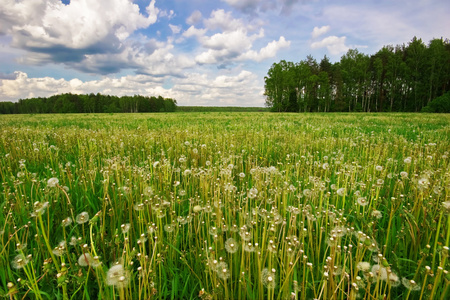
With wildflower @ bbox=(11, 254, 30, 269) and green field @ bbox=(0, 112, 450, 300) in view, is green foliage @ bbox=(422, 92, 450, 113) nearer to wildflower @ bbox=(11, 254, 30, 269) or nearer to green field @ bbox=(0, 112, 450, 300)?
green field @ bbox=(0, 112, 450, 300)

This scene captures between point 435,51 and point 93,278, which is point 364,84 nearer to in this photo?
point 435,51

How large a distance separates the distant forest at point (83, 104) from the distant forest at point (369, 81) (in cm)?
8586

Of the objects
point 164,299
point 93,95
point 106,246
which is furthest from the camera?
point 93,95

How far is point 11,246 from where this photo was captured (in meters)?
2.13

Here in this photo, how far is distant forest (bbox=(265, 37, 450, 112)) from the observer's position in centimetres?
5128

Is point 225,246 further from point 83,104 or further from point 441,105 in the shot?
point 83,104

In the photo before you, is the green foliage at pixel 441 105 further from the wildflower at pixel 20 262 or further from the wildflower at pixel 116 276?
the wildflower at pixel 20 262

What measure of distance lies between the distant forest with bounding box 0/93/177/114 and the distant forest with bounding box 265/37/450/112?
85.9 metres

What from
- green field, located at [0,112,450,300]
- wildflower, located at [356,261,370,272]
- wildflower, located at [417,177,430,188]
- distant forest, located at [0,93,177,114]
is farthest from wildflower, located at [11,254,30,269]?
distant forest, located at [0,93,177,114]

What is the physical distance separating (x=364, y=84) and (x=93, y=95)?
126092 mm

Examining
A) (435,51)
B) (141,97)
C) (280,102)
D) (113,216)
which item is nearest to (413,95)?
(435,51)

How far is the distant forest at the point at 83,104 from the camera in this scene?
378 feet

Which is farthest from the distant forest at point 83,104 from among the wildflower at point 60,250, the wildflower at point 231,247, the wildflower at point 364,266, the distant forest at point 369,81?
the wildflower at point 364,266

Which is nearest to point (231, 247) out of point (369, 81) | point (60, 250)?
point (60, 250)
